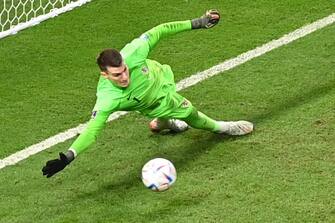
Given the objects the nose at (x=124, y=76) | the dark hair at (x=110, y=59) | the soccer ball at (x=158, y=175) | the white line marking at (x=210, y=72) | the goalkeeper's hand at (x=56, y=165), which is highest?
the dark hair at (x=110, y=59)

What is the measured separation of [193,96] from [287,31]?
4.69ft

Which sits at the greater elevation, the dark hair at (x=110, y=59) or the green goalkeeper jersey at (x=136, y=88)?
the dark hair at (x=110, y=59)

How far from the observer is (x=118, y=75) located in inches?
216

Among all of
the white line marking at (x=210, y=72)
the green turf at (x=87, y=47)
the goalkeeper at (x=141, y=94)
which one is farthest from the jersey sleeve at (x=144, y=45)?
the green turf at (x=87, y=47)

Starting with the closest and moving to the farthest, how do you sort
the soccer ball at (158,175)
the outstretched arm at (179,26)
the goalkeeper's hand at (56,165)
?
the goalkeeper's hand at (56,165)
the soccer ball at (158,175)
the outstretched arm at (179,26)

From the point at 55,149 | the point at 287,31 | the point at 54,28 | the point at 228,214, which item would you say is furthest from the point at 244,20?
the point at 228,214

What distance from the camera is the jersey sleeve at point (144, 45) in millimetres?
5789

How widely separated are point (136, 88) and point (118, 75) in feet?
0.84

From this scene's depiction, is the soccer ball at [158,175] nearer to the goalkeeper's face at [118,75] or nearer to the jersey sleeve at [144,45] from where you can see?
the goalkeeper's face at [118,75]

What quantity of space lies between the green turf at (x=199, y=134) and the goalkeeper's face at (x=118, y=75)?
72 cm

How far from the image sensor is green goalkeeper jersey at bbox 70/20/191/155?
5465mm

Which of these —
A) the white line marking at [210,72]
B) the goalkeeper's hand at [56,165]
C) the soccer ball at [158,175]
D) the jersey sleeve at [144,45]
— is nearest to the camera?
the goalkeeper's hand at [56,165]

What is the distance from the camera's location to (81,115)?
271 inches

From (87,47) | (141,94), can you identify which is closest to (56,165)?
(141,94)
